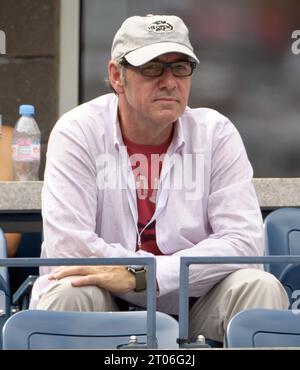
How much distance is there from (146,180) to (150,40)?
0.48 metres

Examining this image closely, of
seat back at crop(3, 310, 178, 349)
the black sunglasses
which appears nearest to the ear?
the black sunglasses

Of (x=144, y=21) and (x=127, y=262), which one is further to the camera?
(x=144, y=21)

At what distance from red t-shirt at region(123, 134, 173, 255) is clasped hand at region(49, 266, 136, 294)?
26cm

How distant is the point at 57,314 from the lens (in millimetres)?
3762

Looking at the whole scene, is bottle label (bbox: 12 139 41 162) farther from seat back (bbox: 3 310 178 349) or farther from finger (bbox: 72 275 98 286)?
seat back (bbox: 3 310 178 349)

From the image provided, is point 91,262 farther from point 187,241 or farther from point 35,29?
point 35,29

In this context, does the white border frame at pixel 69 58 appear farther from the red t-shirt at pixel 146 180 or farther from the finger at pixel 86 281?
the finger at pixel 86 281

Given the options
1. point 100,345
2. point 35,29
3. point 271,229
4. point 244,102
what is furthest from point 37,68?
point 100,345

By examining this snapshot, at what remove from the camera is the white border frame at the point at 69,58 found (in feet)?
22.9

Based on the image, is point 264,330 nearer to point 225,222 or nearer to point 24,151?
point 225,222

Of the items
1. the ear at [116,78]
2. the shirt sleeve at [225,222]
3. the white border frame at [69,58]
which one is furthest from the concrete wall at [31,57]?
the shirt sleeve at [225,222]

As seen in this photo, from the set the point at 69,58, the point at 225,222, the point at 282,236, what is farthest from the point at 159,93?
the point at 69,58

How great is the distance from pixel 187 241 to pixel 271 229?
52cm

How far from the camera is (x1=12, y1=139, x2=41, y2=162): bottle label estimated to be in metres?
5.58
